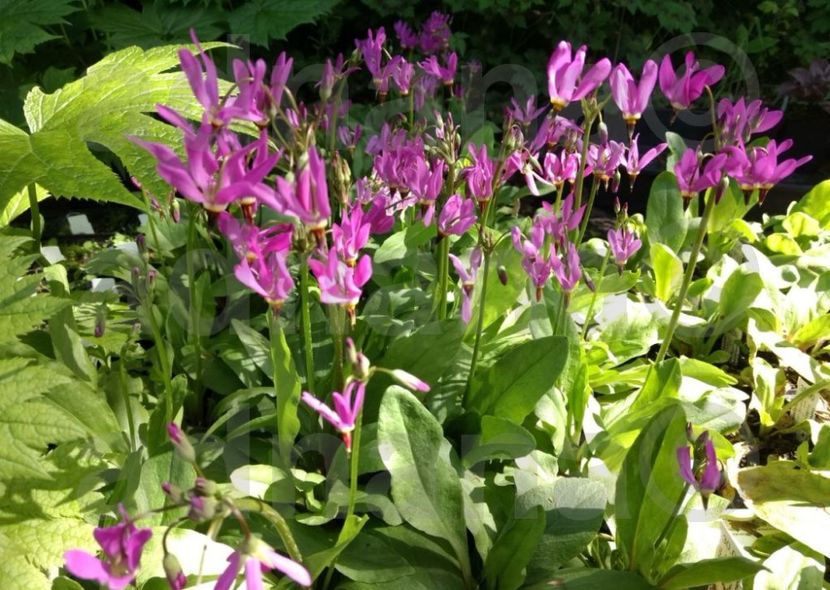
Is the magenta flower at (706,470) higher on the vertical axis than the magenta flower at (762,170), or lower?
lower

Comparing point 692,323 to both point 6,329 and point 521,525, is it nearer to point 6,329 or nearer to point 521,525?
point 521,525

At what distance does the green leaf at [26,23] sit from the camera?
2.28 m

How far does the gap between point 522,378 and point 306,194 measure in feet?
2.20

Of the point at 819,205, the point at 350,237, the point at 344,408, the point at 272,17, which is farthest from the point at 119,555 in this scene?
the point at 272,17

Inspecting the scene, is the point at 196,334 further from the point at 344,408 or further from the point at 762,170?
the point at 762,170

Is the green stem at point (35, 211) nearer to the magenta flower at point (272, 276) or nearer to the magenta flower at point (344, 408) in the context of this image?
the magenta flower at point (272, 276)

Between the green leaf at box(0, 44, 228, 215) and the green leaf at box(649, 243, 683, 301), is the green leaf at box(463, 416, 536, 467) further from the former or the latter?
the green leaf at box(649, 243, 683, 301)

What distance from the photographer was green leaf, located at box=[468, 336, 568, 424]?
126 cm

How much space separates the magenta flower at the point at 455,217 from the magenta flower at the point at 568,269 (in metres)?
0.15

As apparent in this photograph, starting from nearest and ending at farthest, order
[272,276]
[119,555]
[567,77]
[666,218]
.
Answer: [119,555] < [272,276] < [567,77] < [666,218]

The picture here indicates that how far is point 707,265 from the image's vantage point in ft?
7.72

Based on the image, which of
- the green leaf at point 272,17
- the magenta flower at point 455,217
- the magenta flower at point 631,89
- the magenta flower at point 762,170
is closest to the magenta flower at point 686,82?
the magenta flower at point 631,89

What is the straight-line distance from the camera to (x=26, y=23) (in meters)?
2.31

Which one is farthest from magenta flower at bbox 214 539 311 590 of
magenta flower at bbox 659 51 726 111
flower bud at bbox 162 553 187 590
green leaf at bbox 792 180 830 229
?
green leaf at bbox 792 180 830 229
